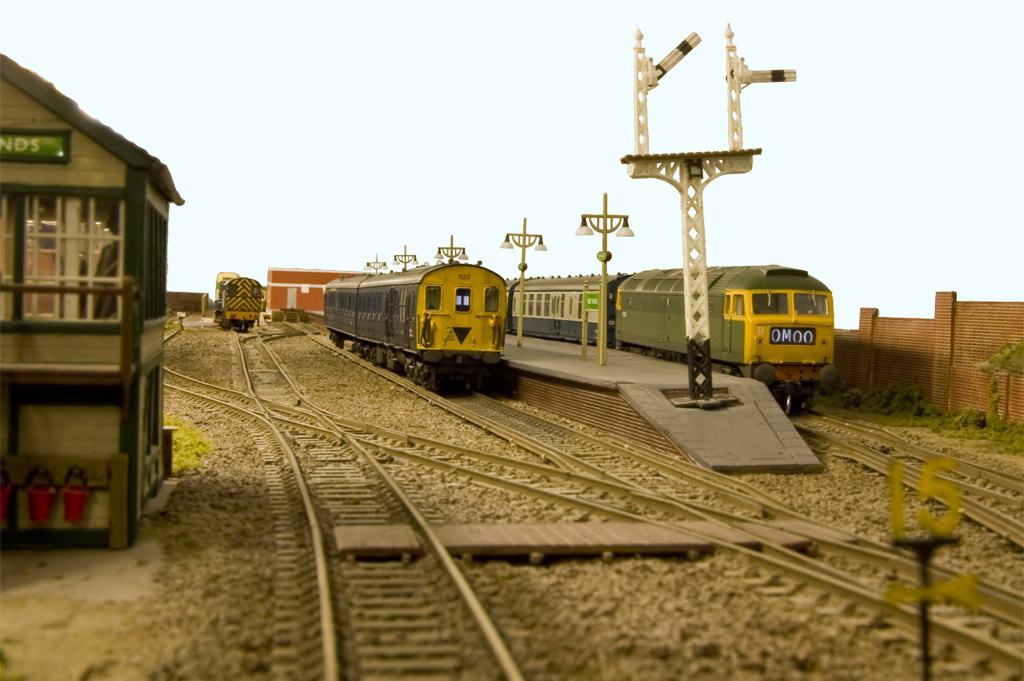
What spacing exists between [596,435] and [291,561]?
9.11m

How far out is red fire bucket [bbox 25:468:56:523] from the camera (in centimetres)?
917

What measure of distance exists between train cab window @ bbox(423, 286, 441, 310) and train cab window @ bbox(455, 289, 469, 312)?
0.41m

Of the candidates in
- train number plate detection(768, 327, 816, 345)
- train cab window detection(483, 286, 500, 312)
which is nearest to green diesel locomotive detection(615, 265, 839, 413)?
train number plate detection(768, 327, 816, 345)

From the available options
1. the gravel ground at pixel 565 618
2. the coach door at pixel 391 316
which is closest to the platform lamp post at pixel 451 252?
the coach door at pixel 391 316

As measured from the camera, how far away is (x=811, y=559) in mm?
8992

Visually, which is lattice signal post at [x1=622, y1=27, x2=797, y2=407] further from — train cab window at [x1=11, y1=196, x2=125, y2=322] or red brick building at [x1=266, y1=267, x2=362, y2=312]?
red brick building at [x1=266, y1=267, x2=362, y2=312]

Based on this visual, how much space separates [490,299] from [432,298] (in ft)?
4.51

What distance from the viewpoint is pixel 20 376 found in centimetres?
898

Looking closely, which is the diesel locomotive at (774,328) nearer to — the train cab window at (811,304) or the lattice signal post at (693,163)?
the train cab window at (811,304)

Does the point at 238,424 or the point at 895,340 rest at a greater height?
the point at 895,340

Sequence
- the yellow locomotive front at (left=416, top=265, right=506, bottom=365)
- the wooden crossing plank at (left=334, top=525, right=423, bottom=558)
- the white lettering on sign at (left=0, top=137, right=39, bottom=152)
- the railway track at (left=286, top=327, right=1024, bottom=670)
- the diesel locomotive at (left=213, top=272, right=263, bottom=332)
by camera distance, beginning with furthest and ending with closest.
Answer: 1. the diesel locomotive at (left=213, top=272, right=263, bottom=332)
2. the yellow locomotive front at (left=416, top=265, right=506, bottom=365)
3. the white lettering on sign at (left=0, top=137, right=39, bottom=152)
4. the wooden crossing plank at (left=334, top=525, right=423, bottom=558)
5. the railway track at (left=286, top=327, right=1024, bottom=670)

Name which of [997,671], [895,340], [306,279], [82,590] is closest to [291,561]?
[82,590]

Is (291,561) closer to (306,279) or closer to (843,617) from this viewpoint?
(843,617)

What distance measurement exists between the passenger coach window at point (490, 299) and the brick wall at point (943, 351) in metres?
8.81
